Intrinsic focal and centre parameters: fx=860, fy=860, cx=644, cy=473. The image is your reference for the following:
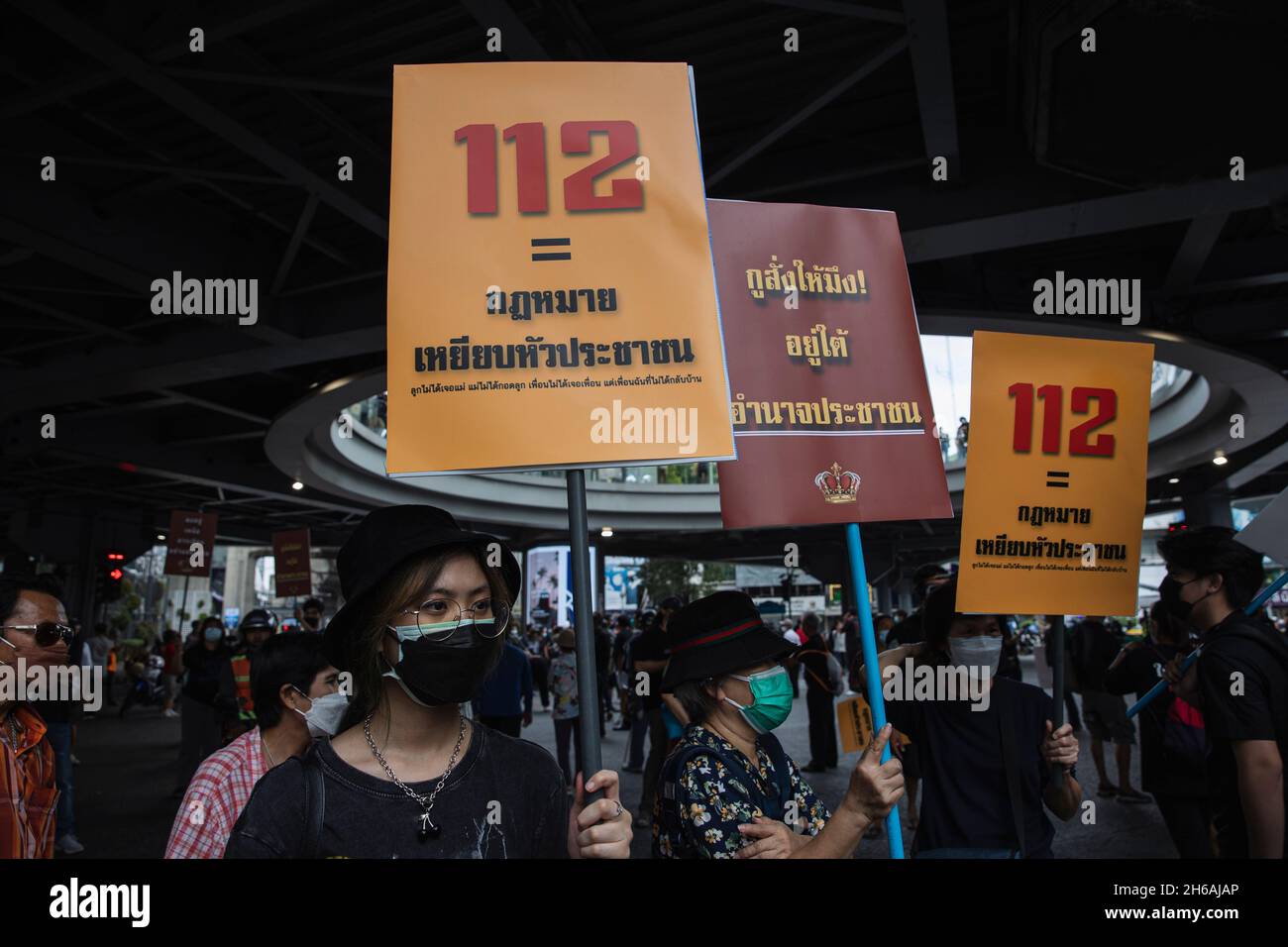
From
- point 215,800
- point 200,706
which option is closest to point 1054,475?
point 215,800

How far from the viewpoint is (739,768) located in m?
2.51

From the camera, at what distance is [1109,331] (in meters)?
10.1

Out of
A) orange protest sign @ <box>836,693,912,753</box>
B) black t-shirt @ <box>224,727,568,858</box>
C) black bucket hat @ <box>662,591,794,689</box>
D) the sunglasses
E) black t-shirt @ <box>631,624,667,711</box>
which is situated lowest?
orange protest sign @ <box>836,693,912,753</box>

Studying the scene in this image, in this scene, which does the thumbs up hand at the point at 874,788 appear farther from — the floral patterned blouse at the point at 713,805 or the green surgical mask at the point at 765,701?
the green surgical mask at the point at 765,701

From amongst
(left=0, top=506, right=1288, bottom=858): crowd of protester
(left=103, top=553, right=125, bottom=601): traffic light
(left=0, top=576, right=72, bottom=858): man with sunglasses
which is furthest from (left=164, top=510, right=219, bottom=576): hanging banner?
(left=0, top=506, right=1288, bottom=858): crowd of protester

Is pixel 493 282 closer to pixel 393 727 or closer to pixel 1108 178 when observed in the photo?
pixel 393 727

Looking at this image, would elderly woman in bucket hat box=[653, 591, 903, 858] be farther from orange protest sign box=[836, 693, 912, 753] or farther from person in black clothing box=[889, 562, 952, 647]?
person in black clothing box=[889, 562, 952, 647]

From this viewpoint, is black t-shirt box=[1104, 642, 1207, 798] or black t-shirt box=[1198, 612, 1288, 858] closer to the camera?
black t-shirt box=[1198, 612, 1288, 858]

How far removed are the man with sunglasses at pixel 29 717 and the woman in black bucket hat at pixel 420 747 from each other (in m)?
1.65

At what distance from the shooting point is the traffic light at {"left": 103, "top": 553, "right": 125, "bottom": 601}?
20.2m

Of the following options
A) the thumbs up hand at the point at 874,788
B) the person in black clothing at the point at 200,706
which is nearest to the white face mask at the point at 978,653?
the thumbs up hand at the point at 874,788

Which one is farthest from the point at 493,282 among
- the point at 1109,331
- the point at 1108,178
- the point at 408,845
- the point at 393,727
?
the point at 1109,331
